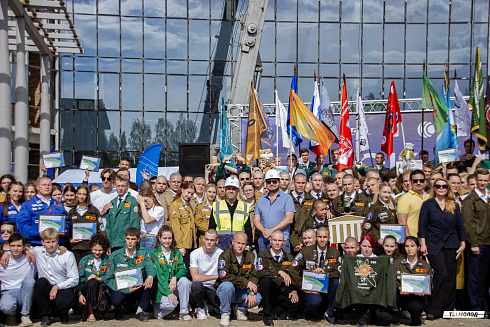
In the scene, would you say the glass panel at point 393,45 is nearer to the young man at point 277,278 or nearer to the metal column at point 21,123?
the metal column at point 21,123

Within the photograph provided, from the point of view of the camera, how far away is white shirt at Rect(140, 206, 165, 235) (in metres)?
8.52

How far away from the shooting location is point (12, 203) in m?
8.41

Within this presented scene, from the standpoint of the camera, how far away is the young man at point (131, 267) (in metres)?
7.71

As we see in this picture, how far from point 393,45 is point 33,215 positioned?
2367 cm

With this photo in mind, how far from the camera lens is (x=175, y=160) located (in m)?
27.0

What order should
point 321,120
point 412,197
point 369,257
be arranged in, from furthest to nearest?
1. point 321,120
2. point 412,197
3. point 369,257

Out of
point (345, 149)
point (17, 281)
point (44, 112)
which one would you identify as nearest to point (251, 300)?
point (17, 281)

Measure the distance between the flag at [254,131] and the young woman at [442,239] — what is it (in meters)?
6.45

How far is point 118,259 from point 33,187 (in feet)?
6.55

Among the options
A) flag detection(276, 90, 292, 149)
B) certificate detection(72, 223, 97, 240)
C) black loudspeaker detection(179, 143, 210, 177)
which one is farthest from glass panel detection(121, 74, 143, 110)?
certificate detection(72, 223, 97, 240)

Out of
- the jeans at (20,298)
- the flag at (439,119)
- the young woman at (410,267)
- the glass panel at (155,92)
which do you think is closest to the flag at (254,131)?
the flag at (439,119)

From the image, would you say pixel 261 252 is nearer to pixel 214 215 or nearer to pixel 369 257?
pixel 214 215

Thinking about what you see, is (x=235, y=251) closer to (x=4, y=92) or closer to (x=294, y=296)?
(x=294, y=296)

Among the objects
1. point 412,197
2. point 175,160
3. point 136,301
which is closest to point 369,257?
point 412,197
